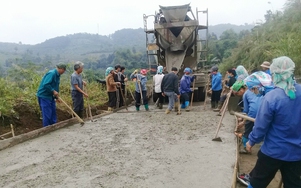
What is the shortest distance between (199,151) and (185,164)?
57 cm

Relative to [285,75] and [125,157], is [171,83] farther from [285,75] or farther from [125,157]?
[285,75]

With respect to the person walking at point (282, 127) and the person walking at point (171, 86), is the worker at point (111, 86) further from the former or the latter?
the person walking at point (282, 127)

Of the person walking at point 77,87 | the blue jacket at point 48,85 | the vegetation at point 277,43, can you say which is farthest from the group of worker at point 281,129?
the vegetation at point 277,43

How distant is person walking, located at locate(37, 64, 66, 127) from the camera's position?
18.4ft

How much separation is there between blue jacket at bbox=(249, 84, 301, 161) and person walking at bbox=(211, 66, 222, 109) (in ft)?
17.5

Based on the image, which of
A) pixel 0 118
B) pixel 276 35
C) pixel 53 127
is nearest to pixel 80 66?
pixel 53 127

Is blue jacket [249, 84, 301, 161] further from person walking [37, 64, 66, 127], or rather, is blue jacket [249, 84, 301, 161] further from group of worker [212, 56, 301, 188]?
person walking [37, 64, 66, 127]

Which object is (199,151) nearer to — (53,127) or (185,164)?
(185,164)

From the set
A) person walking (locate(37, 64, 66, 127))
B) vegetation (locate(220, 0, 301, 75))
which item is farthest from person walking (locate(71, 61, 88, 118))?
vegetation (locate(220, 0, 301, 75))

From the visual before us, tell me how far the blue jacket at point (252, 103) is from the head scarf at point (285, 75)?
4.11 ft

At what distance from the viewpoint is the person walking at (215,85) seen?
7809mm

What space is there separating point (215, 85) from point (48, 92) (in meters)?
4.50

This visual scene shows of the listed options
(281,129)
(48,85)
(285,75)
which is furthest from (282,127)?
(48,85)

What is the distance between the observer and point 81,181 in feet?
10.3
